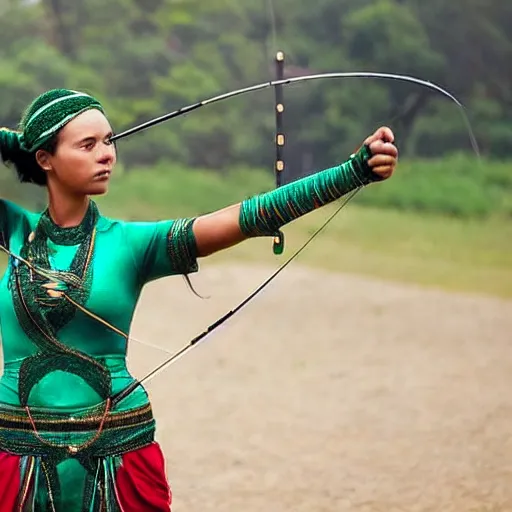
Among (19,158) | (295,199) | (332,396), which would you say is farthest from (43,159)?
(332,396)

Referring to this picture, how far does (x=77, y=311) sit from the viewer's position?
47.0 inches

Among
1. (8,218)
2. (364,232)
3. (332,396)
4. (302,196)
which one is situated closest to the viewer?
(302,196)

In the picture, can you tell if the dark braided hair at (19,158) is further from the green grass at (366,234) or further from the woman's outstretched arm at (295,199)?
the green grass at (366,234)

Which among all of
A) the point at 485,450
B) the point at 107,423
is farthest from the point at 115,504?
the point at 485,450

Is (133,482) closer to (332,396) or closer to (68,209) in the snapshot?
(68,209)

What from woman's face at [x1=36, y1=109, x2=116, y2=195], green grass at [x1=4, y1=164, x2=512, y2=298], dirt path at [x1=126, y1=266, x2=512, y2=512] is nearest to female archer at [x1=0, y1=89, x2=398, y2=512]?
woman's face at [x1=36, y1=109, x2=116, y2=195]

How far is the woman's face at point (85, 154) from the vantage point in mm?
1194

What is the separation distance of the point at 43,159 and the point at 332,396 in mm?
2745

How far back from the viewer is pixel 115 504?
48.0 inches

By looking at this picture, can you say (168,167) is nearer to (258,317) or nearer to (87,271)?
(258,317)

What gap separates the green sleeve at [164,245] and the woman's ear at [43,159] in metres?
0.11

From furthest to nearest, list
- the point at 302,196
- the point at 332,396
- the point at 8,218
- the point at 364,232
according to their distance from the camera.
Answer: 1. the point at 364,232
2. the point at 332,396
3. the point at 8,218
4. the point at 302,196

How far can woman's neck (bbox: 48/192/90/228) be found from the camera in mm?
1226

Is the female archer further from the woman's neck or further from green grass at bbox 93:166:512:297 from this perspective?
green grass at bbox 93:166:512:297
